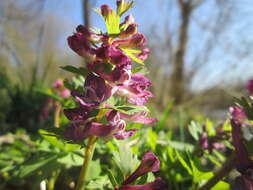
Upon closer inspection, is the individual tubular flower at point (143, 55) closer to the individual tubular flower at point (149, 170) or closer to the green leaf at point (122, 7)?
the green leaf at point (122, 7)

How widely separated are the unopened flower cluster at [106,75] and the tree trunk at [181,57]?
7.11 metres

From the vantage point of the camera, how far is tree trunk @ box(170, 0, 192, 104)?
768cm

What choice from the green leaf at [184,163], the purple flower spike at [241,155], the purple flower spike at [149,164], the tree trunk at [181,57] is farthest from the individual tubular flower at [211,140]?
the tree trunk at [181,57]

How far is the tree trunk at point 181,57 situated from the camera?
25.2 feet

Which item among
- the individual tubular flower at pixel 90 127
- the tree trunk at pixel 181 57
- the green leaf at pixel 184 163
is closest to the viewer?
the individual tubular flower at pixel 90 127

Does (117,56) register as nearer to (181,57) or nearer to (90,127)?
(90,127)

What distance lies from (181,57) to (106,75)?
7771mm

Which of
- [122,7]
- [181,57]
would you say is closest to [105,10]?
[122,7]

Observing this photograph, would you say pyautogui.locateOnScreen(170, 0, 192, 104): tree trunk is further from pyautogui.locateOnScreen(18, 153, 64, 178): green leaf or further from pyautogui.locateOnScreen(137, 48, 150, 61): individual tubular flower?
pyautogui.locateOnScreen(137, 48, 150, 61): individual tubular flower

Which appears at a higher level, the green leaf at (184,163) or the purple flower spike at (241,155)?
the purple flower spike at (241,155)

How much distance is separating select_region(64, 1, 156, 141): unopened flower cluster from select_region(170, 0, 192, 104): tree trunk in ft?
23.3

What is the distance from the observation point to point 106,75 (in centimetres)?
49

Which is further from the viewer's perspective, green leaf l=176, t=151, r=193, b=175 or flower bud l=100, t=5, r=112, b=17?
green leaf l=176, t=151, r=193, b=175

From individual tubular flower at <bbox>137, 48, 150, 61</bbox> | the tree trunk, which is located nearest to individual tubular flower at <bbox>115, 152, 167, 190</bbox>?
individual tubular flower at <bbox>137, 48, 150, 61</bbox>
